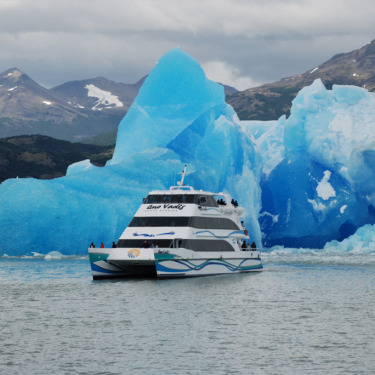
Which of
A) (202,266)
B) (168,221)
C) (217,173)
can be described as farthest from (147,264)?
(217,173)

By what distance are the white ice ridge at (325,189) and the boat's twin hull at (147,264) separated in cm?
2985

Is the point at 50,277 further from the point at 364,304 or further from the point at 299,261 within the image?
the point at 299,261

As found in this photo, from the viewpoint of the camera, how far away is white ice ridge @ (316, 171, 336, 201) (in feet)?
253

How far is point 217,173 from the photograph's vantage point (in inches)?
2680

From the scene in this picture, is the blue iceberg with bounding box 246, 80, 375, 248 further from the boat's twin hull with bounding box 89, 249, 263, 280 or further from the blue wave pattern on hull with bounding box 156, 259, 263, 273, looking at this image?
the boat's twin hull with bounding box 89, 249, 263, 280

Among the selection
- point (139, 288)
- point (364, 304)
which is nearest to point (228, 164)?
point (139, 288)

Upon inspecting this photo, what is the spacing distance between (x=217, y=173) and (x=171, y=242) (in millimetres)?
23972

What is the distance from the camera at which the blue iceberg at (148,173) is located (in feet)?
200

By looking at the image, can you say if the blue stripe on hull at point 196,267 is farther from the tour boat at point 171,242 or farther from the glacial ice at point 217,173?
the glacial ice at point 217,173

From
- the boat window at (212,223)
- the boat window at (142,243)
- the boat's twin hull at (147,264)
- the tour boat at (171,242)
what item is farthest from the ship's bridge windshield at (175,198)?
the boat's twin hull at (147,264)

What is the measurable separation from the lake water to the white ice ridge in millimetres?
28856

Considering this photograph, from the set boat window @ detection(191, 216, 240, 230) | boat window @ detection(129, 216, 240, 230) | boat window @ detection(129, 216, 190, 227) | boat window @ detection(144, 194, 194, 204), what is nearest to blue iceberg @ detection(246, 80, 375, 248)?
boat window @ detection(191, 216, 240, 230)

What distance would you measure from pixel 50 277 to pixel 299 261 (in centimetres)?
2628

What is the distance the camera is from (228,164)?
227ft
